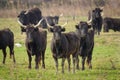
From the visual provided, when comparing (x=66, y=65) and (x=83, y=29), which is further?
(x=66, y=65)

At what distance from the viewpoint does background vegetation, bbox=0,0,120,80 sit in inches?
701

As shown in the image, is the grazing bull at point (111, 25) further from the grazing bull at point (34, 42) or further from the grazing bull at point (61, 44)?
the grazing bull at point (61, 44)

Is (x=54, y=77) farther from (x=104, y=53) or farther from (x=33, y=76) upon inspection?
(x=104, y=53)

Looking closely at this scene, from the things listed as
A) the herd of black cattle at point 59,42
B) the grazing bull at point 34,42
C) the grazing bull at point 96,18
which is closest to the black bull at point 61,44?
the herd of black cattle at point 59,42

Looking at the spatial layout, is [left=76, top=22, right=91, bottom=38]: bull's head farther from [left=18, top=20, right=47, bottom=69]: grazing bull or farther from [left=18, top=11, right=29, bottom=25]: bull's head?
[left=18, top=11, right=29, bottom=25]: bull's head

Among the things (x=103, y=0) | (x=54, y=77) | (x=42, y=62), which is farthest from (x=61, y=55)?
(x=103, y=0)

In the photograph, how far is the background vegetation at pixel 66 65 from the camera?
58.4ft

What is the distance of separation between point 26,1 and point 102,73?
39314mm

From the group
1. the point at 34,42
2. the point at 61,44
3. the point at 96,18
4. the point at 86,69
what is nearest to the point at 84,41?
the point at 86,69

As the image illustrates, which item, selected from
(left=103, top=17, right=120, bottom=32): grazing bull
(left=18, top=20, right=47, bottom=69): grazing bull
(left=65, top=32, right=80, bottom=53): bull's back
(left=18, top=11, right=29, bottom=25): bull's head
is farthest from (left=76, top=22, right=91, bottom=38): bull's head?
(left=18, top=11, right=29, bottom=25): bull's head

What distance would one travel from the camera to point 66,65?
21859mm

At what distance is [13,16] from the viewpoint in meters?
50.1

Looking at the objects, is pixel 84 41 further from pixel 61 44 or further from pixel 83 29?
pixel 61 44

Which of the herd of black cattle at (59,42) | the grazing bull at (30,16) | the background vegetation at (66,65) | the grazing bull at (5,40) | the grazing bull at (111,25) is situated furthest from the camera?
the grazing bull at (30,16)
